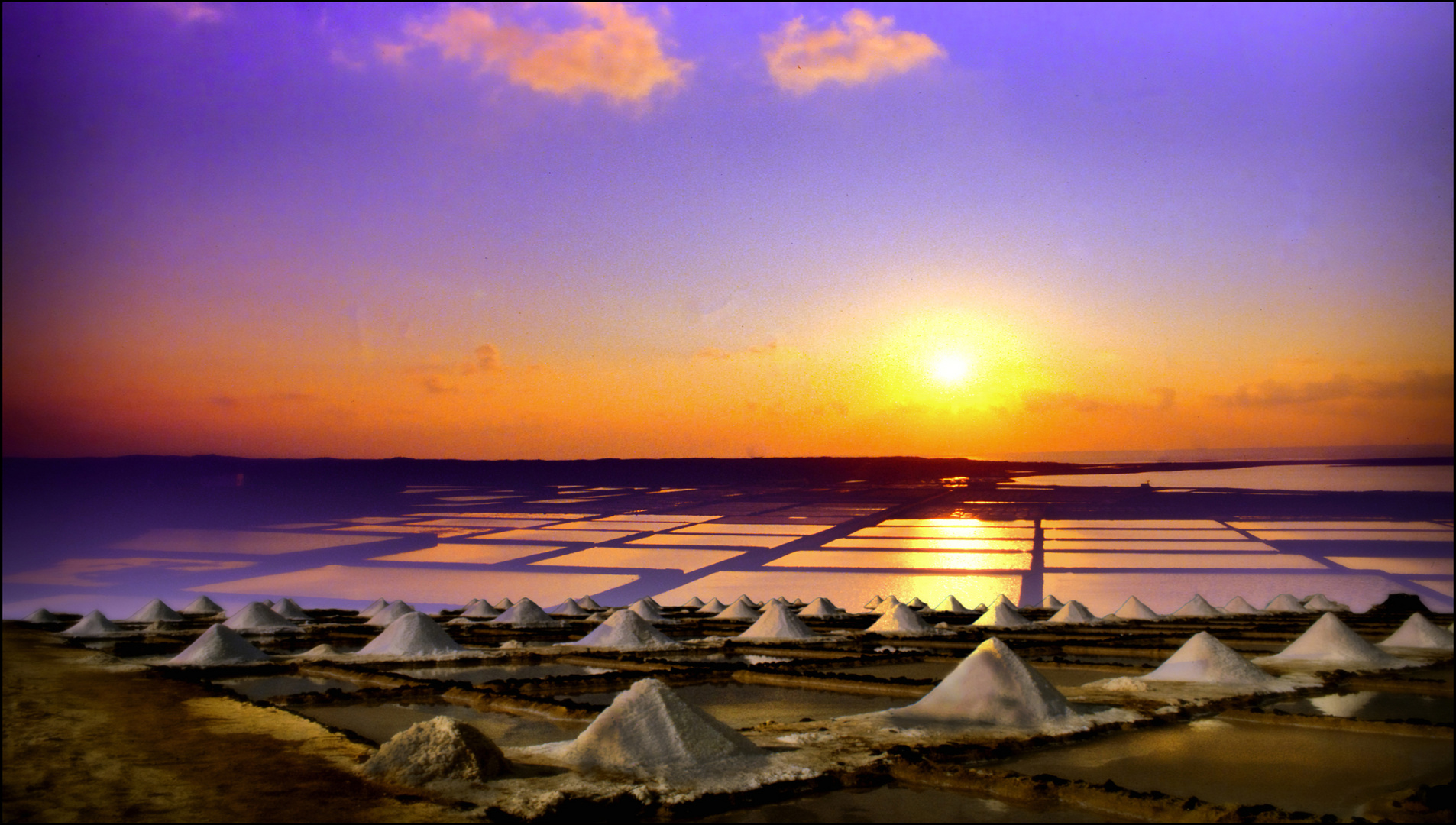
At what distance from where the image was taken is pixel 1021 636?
1148cm

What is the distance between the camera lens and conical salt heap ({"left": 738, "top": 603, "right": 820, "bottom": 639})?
37.1 ft

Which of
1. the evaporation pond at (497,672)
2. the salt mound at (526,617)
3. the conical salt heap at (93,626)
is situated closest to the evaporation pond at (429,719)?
the evaporation pond at (497,672)

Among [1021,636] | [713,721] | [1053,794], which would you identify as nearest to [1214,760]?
[1053,794]

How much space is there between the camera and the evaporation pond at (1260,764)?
13.6 feet

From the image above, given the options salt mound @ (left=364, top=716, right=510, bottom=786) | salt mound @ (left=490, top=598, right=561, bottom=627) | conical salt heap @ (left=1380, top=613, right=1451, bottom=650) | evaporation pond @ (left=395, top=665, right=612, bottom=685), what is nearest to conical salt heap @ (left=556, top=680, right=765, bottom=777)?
salt mound @ (left=364, top=716, right=510, bottom=786)

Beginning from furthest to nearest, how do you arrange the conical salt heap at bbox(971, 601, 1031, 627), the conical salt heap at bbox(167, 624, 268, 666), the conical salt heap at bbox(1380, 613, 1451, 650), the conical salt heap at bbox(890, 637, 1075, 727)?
the conical salt heap at bbox(971, 601, 1031, 627) → the conical salt heap at bbox(1380, 613, 1451, 650) → the conical salt heap at bbox(167, 624, 268, 666) → the conical salt heap at bbox(890, 637, 1075, 727)

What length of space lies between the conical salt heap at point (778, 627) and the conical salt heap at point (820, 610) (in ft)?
10.7

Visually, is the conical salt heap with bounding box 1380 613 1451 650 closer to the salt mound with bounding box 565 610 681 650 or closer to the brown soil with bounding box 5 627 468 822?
the salt mound with bounding box 565 610 681 650

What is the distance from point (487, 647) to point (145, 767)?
20.7ft

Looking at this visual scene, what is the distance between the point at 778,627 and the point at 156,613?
31.4 ft

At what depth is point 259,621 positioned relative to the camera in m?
13.3

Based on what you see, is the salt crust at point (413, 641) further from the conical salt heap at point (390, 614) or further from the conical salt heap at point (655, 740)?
the conical salt heap at point (655, 740)

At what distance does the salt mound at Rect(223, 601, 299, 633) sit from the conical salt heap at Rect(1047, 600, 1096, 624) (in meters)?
10.4

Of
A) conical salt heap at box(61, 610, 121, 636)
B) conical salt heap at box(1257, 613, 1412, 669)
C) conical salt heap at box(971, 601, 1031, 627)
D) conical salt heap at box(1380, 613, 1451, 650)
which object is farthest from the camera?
conical salt heap at box(971, 601, 1031, 627)
